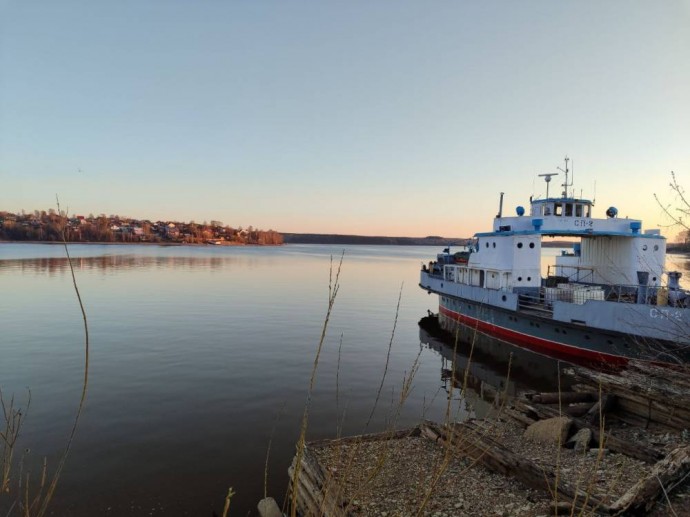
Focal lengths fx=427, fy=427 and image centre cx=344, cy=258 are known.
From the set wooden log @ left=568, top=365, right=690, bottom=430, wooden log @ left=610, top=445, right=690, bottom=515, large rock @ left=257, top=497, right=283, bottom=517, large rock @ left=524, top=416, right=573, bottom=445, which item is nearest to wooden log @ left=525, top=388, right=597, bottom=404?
wooden log @ left=568, top=365, right=690, bottom=430

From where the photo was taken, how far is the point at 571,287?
2045 cm

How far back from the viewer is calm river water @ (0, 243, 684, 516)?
30.1 ft

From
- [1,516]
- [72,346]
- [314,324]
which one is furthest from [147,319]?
[1,516]

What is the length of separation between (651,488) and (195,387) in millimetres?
12958

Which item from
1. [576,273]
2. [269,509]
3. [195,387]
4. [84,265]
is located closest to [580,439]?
[269,509]

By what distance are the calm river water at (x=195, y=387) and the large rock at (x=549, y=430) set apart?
9.85 feet

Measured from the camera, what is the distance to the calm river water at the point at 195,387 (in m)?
9.19

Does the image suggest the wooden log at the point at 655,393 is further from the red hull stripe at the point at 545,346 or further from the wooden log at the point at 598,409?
the red hull stripe at the point at 545,346

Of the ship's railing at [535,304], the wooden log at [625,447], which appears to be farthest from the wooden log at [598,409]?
the ship's railing at [535,304]

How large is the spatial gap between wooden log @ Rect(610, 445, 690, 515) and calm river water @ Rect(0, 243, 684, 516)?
91.3 inches

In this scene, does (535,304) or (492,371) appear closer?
(492,371)

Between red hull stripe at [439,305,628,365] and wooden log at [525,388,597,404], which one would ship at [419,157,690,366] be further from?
wooden log at [525,388,597,404]

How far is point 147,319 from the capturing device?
25656 mm

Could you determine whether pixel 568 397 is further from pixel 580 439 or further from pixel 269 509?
pixel 269 509
